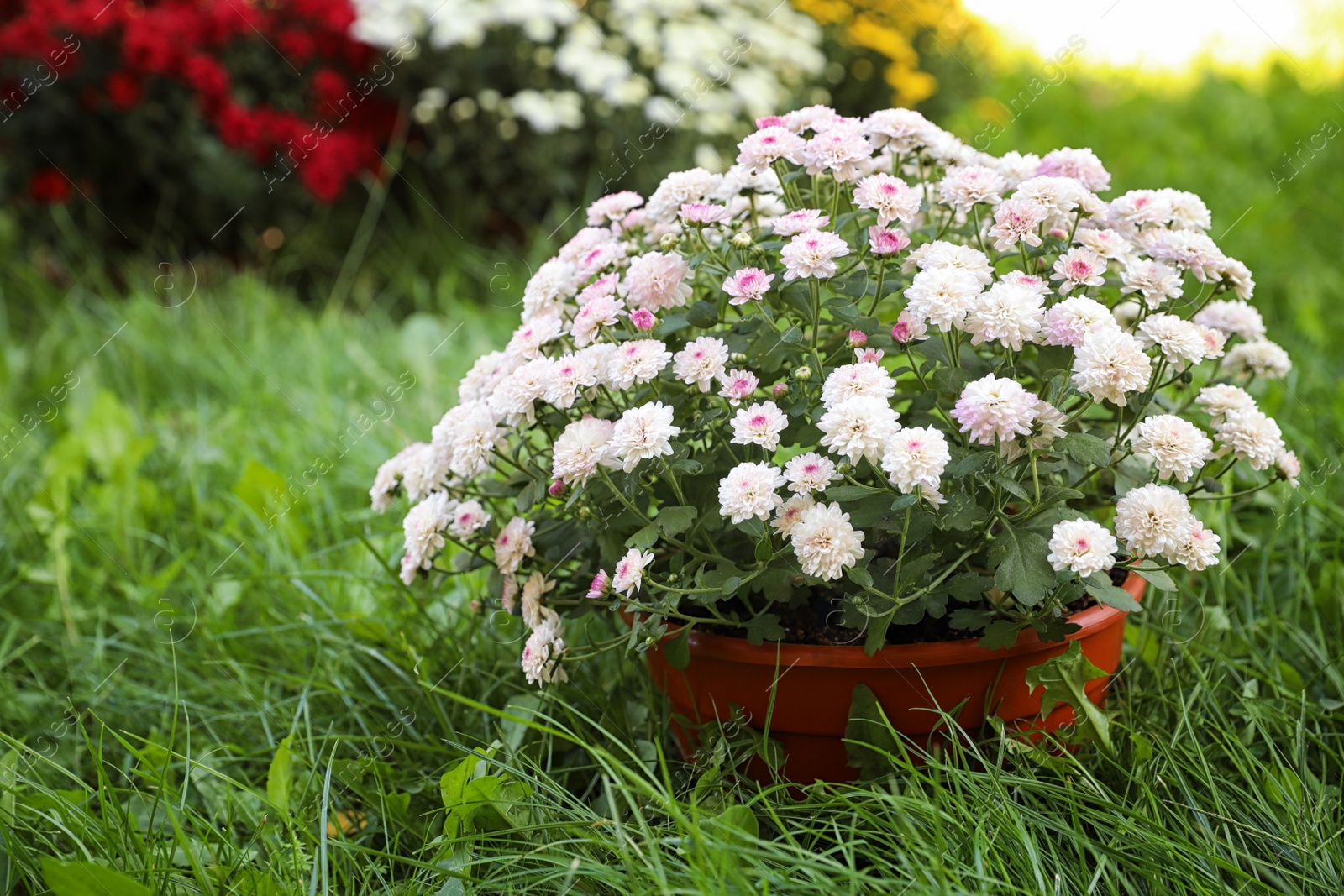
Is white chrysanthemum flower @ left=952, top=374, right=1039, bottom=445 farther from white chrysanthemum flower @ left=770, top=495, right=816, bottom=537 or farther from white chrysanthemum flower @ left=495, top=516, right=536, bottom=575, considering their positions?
white chrysanthemum flower @ left=495, top=516, right=536, bottom=575

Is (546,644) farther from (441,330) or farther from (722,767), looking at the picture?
(441,330)

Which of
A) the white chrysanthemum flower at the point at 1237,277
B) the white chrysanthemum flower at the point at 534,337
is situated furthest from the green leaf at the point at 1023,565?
the white chrysanthemum flower at the point at 534,337

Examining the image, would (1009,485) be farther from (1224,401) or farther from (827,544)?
(1224,401)

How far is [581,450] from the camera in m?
→ 1.12

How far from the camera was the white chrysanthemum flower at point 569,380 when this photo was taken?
1140 millimetres

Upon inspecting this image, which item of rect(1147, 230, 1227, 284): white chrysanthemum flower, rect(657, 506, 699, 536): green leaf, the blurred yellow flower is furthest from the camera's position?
the blurred yellow flower

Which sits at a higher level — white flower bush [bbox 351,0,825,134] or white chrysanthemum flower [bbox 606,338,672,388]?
white chrysanthemum flower [bbox 606,338,672,388]

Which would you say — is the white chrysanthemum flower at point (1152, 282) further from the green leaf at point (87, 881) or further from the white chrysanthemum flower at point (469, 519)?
the green leaf at point (87, 881)

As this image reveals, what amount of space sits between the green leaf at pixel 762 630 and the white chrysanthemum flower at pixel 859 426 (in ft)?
0.80

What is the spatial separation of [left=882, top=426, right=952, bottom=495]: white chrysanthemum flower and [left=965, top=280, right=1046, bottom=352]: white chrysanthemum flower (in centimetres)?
13

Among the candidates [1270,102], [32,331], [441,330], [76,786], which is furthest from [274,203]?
[1270,102]

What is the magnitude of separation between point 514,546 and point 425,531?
111mm

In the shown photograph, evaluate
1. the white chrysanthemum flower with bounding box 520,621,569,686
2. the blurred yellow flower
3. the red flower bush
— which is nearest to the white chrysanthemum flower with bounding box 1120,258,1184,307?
the white chrysanthemum flower with bounding box 520,621,569,686

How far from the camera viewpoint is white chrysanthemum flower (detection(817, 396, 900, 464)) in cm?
101
